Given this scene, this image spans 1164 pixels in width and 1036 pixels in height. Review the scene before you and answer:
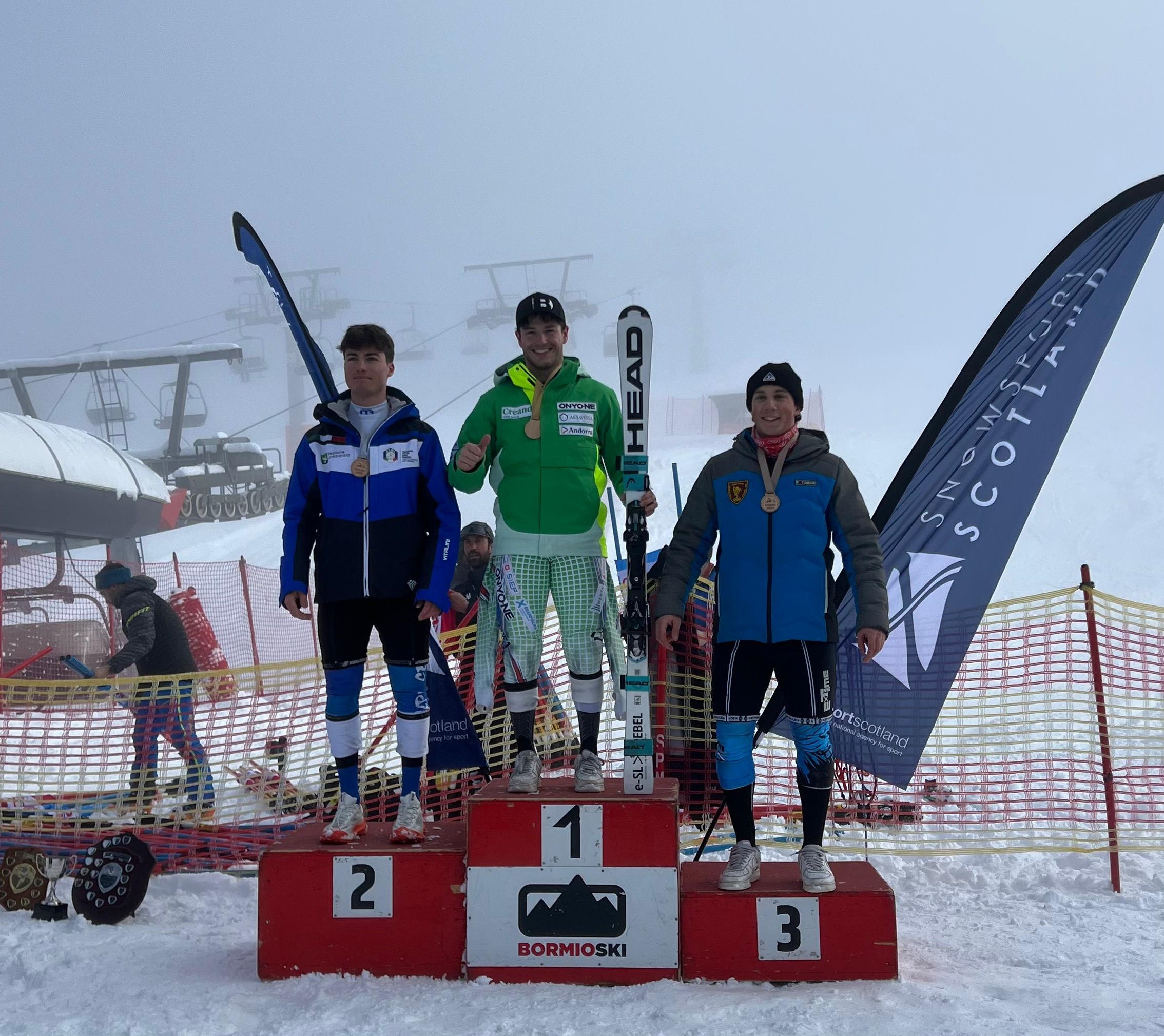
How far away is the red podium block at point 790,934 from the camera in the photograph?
10.2 feet

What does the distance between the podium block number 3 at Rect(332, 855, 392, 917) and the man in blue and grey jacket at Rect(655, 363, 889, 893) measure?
3.45 feet

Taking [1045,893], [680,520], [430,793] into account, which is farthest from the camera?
[430,793]

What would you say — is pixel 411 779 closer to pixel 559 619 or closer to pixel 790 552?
pixel 559 619

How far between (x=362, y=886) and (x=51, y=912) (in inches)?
57.7

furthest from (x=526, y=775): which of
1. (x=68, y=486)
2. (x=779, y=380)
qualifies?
(x=68, y=486)

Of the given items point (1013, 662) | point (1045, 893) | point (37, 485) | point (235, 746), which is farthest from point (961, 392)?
point (37, 485)

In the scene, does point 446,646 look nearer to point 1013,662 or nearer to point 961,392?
point 961,392

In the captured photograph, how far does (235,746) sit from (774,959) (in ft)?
19.0

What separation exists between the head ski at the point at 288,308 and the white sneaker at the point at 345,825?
145cm

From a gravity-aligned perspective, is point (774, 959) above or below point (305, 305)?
below

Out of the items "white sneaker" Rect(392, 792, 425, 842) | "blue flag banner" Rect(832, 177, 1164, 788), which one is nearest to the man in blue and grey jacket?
"white sneaker" Rect(392, 792, 425, 842)

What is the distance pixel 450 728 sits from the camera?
14.5 ft

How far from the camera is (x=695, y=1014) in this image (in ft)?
9.28

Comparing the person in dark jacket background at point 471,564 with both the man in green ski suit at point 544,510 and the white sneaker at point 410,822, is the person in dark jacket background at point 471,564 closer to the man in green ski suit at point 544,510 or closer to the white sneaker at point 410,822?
the man in green ski suit at point 544,510
